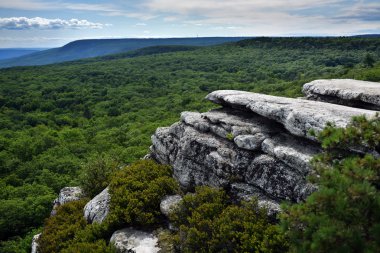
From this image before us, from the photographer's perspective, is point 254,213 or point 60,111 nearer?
point 254,213

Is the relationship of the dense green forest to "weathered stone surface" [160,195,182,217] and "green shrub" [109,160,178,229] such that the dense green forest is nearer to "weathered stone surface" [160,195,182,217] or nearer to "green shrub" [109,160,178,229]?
"green shrub" [109,160,178,229]

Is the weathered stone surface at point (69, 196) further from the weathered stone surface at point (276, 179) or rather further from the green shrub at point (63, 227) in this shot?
the weathered stone surface at point (276, 179)

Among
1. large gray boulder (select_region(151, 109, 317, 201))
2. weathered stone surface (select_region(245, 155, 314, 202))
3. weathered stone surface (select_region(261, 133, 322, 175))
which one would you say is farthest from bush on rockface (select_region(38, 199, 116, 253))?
weathered stone surface (select_region(261, 133, 322, 175))

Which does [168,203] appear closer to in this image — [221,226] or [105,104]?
[221,226]

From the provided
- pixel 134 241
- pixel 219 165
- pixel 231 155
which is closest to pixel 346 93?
pixel 231 155

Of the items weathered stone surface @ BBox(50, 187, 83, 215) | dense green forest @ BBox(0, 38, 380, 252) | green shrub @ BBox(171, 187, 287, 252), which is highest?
green shrub @ BBox(171, 187, 287, 252)

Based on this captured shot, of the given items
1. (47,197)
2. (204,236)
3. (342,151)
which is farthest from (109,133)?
(342,151)

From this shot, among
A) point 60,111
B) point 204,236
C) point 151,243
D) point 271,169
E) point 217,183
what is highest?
point 271,169

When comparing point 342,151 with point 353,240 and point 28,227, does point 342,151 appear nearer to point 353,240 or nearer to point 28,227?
point 353,240
